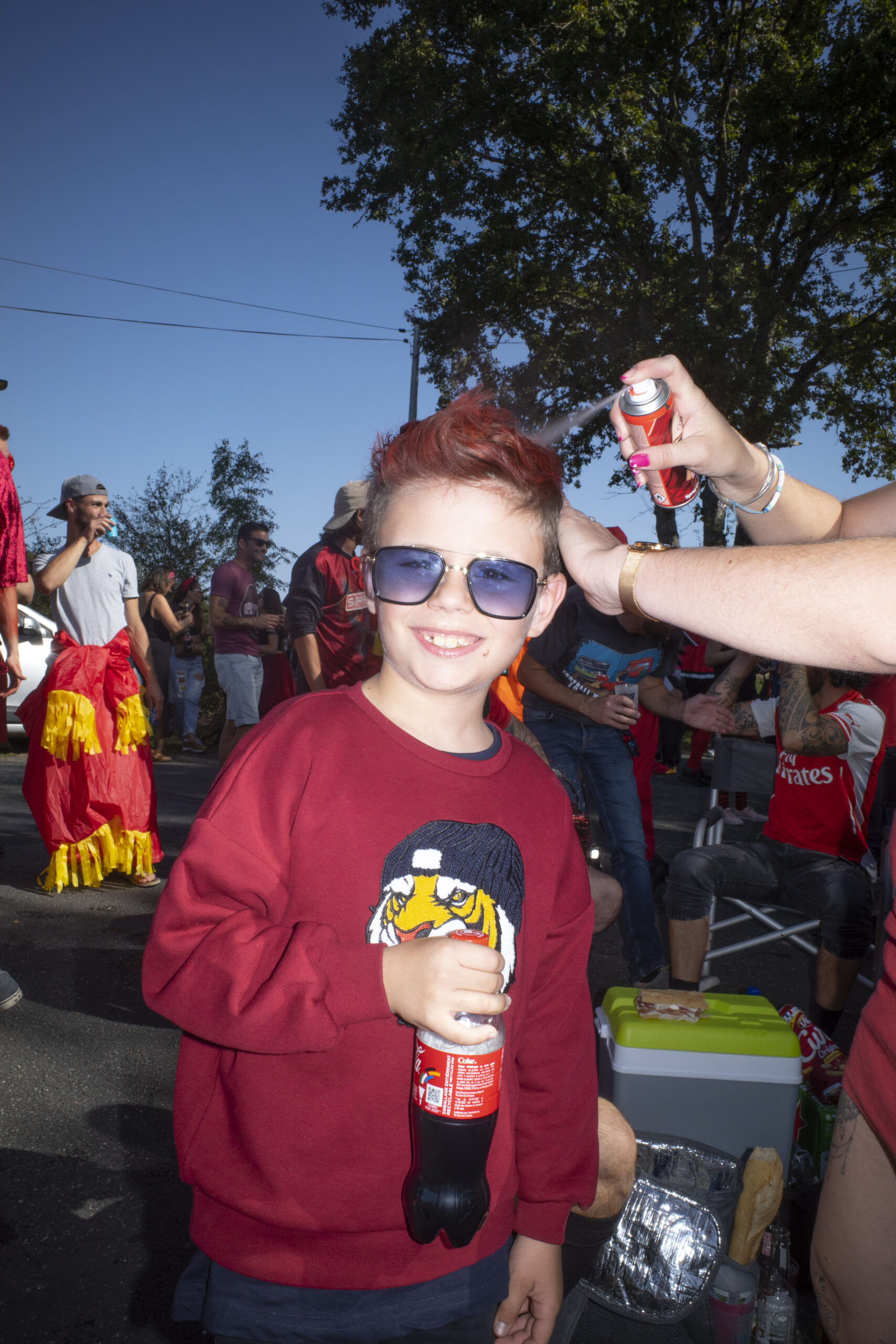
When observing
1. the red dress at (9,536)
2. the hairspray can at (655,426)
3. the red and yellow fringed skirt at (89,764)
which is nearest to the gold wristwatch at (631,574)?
the hairspray can at (655,426)

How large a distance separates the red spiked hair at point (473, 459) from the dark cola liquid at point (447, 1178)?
0.90 metres

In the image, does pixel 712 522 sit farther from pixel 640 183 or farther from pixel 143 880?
pixel 143 880

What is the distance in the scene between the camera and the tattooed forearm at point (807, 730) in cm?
397

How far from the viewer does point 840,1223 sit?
4.89 feet

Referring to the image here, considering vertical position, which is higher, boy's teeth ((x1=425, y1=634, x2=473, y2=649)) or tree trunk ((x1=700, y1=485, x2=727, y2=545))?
tree trunk ((x1=700, y1=485, x2=727, y2=545))

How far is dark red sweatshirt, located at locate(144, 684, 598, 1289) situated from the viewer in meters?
1.13

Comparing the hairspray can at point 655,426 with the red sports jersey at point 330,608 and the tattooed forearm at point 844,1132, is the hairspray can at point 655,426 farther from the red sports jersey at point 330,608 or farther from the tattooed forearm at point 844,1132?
the red sports jersey at point 330,608

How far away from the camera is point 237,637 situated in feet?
27.7

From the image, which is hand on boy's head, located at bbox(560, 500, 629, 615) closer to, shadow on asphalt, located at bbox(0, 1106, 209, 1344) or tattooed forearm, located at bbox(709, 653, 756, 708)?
shadow on asphalt, located at bbox(0, 1106, 209, 1344)

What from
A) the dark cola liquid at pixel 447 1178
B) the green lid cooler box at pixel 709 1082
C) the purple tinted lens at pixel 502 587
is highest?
the purple tinted lens at pixel 502 587

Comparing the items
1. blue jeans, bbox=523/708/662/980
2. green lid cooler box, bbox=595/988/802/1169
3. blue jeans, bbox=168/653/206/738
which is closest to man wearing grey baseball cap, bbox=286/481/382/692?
blue jeans, bbox=523/708/662/980

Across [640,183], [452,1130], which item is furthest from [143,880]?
[640,183]

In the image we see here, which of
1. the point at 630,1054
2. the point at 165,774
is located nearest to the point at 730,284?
the point at 165,774

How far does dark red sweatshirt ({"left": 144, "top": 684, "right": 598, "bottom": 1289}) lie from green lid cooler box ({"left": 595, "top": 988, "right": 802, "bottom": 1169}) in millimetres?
1127
